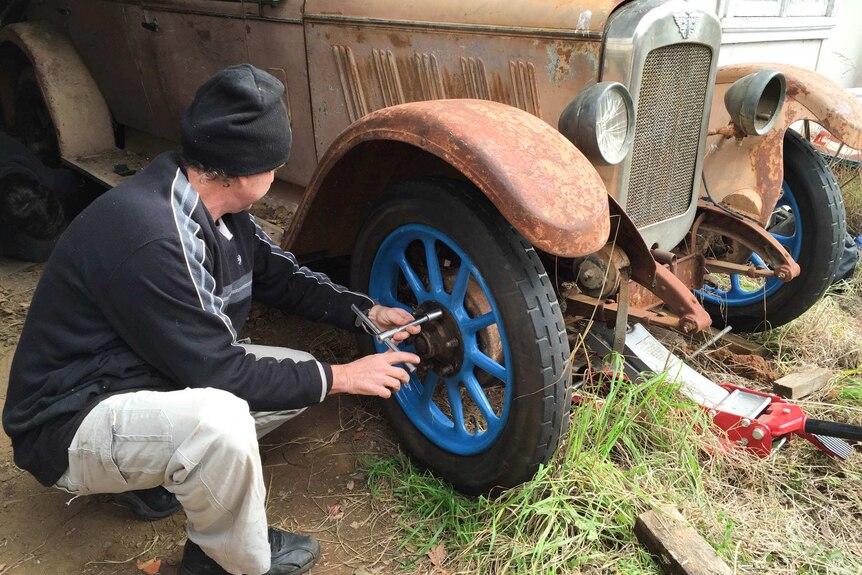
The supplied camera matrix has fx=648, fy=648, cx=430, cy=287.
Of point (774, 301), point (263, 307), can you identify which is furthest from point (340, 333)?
point (774, 301)

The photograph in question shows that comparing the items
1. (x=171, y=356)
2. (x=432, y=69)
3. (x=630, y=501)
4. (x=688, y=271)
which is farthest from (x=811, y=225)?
(x=171, y=356)

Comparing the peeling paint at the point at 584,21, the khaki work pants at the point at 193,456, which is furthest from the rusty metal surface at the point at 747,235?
the khaki work pants at the point at 193,456

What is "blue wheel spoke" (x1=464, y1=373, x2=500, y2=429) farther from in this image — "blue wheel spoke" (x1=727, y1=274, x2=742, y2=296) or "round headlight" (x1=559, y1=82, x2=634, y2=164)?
"blue wheel spoke" (x1=727, y1=274, x2=742, y2=296)

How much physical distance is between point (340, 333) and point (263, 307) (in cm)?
53

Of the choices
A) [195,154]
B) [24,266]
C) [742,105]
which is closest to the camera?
[195,154]

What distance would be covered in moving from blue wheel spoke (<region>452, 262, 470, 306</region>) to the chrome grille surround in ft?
2.10

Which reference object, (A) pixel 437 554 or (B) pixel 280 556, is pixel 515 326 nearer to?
(A) pixel 437 554

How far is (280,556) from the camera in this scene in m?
1.94

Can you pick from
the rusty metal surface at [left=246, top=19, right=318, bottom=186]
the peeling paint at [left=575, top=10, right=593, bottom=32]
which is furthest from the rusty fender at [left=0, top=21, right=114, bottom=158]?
the peeling paint at [left=575, top=10, right=593, bottom=32]

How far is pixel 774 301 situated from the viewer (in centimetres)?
316

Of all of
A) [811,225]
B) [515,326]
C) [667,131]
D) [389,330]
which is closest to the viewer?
[515,326]

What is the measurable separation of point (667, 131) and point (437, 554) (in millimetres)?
1708

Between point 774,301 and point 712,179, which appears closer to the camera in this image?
point 712,179

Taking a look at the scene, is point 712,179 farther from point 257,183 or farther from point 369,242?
point 257,183
